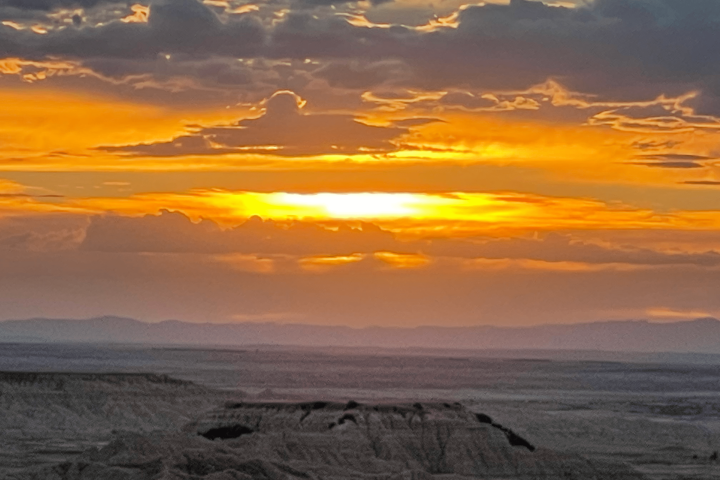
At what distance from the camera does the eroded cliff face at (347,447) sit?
80.6 metres

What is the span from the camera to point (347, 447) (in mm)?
94062

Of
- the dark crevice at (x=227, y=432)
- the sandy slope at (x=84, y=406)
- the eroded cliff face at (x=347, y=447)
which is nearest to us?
the eroded cliff face at (x=347, y=447)

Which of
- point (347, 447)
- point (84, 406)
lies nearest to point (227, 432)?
point (347, 447)

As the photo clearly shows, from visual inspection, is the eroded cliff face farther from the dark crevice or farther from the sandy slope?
the sandy slope

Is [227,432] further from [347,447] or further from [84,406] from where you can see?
[84,406]

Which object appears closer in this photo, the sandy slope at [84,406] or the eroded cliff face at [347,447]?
the eroded cliff face at [347,447]

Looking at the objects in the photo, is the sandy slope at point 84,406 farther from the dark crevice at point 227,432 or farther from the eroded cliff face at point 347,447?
the eroded cliff face at point 347,447

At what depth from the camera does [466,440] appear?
98.4 meters

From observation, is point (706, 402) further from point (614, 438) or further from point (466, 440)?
point (466, 440)

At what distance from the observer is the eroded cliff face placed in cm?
8056

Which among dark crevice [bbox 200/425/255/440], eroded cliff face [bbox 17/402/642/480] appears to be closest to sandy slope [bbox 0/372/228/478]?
dark crevice [bbox 200/425/255/440]

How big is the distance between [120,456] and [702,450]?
66307mm

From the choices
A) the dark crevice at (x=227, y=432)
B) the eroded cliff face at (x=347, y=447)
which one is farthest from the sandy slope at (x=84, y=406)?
the eroded cliff face at (x=347, y=447)

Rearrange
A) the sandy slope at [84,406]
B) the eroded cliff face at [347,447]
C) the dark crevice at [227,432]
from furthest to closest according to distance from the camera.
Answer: the sandy slope at [84,406] → the dark crevice at [227,432] → the eroded cliff face at [347,447]
